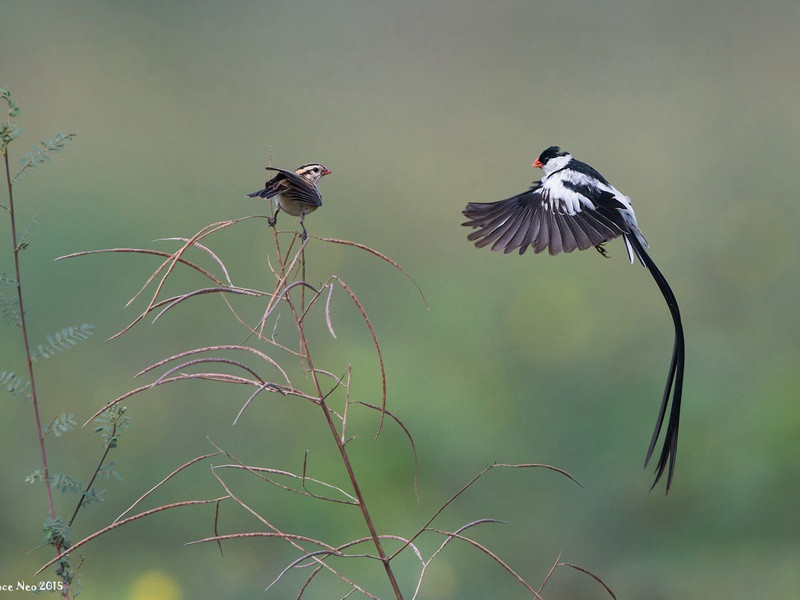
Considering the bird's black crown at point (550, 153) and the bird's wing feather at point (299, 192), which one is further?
the bird's black crown at point (550, 153)

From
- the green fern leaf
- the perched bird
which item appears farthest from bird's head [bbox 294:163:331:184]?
the green fern leaf

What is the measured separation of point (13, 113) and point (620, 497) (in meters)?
1.64

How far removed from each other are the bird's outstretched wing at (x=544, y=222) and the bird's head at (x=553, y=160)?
38 mm

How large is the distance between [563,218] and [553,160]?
0.13m

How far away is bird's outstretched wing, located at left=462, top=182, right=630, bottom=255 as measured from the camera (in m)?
0.89

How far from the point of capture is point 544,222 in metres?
0.94

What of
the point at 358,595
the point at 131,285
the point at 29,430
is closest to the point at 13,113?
the point at 358,595

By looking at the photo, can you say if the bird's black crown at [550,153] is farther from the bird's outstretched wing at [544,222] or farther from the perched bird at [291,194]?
the perched bird at [291,194]

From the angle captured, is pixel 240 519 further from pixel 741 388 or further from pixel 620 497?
pixel 741 388

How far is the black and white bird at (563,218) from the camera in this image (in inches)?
35.1

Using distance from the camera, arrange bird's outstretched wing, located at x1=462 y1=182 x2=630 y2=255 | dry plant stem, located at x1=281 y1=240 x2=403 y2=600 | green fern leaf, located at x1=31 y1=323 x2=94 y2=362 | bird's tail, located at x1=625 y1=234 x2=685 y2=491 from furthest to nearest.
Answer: bird's outstretched wing, located at x1=462 y1=182 x2=630 y2=255
bird's tail, located at x1=625 y1=234 x2=685 y2=491
green fern leaf, located at x1=31 y1=323 x2=94 y2=362
dry plant stem, located at x1=281 y1=240 x2=403 y2=600

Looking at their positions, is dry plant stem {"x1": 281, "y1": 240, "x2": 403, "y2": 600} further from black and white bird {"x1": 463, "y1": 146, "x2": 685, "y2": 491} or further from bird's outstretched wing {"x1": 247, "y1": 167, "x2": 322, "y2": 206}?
black and white bird {"x1": 463, "y1": 146, "x2": 685, "y2": 491}

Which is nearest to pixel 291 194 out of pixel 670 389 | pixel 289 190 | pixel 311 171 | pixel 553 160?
pixel 289 190

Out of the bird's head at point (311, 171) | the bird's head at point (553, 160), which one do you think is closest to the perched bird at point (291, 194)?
the bird's head at point (311, 171)
